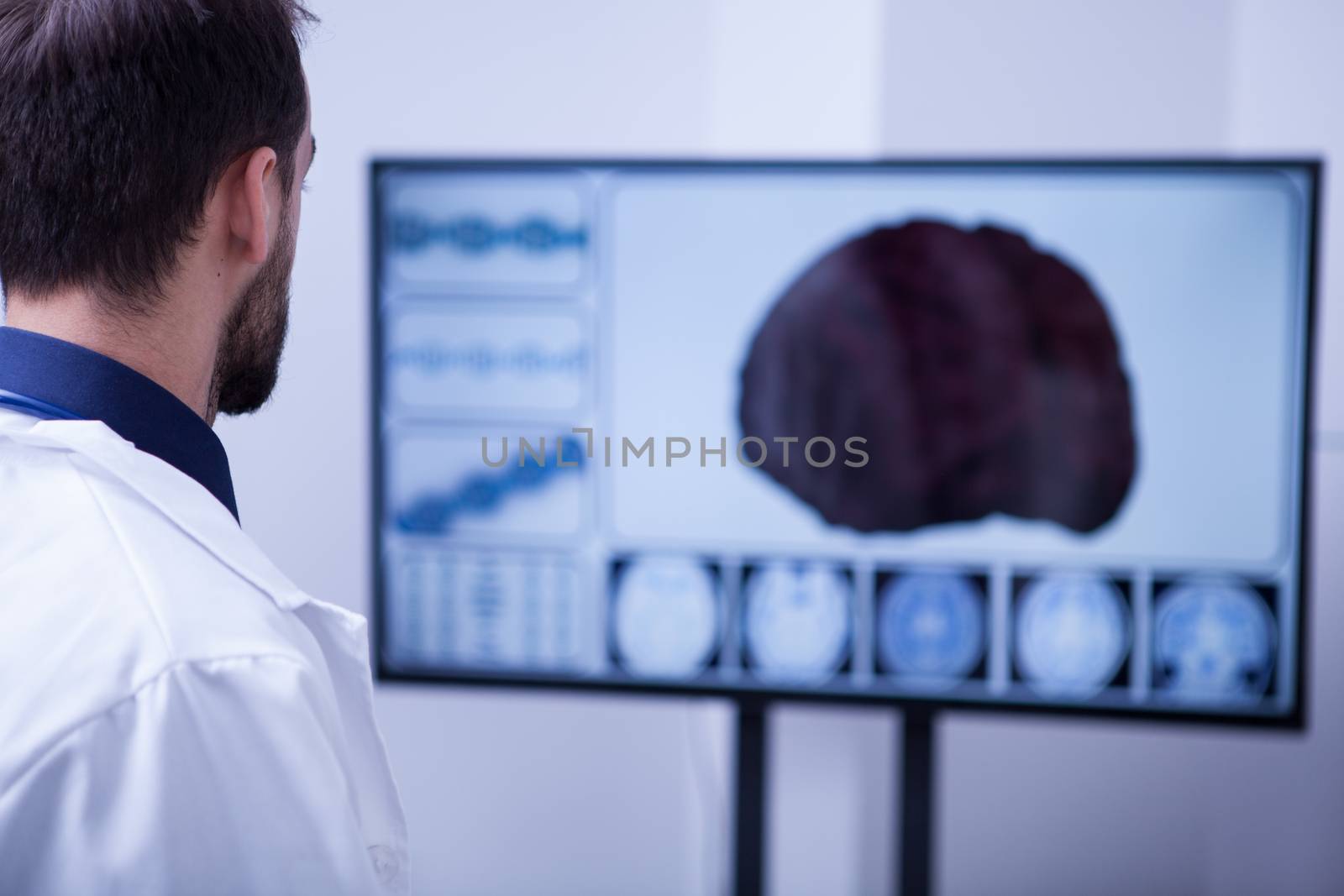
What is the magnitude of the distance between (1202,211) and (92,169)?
1.37 m

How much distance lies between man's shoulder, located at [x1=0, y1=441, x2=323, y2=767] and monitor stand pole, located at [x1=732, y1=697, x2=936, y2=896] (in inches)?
41.9

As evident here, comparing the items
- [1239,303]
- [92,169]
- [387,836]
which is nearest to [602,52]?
[1239,303]

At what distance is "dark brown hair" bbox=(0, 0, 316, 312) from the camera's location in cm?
70

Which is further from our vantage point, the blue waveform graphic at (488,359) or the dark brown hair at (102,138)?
the blue waveform graphic at (488,359)

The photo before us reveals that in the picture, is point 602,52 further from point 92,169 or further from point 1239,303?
point 92,169

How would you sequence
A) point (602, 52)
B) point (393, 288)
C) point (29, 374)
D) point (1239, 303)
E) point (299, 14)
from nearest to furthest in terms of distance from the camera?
1. point (29, 374)
2. point (299, 14)
3. point (1239, 303)
4. point (393, 288)
5. point (602, 52)

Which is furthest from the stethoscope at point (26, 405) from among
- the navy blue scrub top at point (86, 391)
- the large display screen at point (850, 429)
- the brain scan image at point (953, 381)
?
the brain scan image at point (953, 381)

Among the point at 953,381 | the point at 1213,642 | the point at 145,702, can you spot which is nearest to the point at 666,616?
the point at 953,381

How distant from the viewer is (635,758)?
1.90 m

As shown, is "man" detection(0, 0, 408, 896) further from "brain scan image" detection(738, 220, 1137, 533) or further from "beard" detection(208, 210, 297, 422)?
"brain scan image" detection(738, 220, 1137, 533)

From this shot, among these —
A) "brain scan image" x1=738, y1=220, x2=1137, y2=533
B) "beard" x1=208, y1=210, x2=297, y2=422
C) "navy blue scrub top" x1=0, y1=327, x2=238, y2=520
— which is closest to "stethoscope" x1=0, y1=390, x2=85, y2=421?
"navy blue scrub top" x1=0, y1=327, x2=238, y2=520

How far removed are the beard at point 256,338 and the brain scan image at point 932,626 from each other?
0.96 meters

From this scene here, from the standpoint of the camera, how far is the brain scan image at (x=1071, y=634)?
1.49 meters

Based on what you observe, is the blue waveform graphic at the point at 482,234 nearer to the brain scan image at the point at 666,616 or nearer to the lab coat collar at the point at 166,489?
the brain scan image at the point at 666,616
